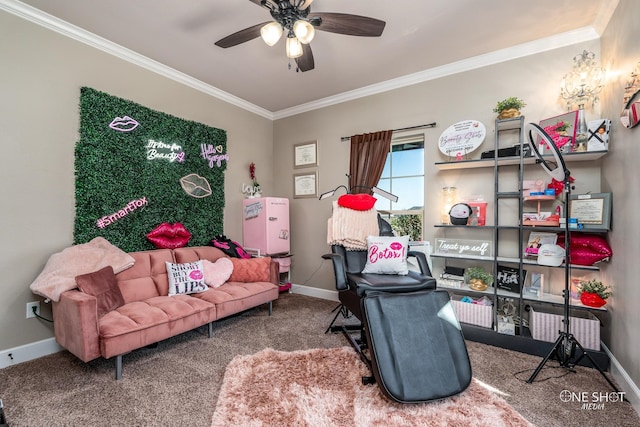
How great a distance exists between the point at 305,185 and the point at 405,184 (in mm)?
1465

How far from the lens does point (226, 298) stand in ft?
8.81

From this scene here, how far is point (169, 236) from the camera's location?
3.11 metres

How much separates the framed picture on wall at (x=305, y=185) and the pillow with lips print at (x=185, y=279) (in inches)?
72.8

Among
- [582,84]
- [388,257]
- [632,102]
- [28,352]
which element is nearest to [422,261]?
[388,257]

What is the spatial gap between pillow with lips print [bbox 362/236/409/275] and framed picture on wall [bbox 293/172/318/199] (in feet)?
5.33

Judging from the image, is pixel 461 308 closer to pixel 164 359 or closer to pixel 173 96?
pixel 164 359

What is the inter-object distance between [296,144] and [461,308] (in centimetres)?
306

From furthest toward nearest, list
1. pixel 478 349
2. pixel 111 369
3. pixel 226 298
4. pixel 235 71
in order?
1. pixel 235 71
2. pixel 226 298
3. pixel 478 349
4. pixel 111 369

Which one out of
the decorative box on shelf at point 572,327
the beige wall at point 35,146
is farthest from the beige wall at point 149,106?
the decorative box on shelf at point 572,327

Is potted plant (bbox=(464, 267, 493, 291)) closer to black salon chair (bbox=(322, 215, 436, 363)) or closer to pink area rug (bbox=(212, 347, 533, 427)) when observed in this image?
black salon chair (bbox=(322, 215, 436, 363))

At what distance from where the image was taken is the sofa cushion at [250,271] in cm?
319

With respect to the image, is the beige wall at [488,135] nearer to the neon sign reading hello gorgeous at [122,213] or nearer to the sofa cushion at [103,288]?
the neon sign reading hello gorgeous at [122,213]

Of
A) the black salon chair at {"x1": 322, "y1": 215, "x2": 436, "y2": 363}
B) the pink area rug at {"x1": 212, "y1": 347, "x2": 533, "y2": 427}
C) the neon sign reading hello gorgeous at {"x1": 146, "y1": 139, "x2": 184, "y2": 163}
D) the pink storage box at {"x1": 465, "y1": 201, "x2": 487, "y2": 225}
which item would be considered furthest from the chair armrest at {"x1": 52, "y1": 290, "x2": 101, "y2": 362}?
the pink storage box at {"x1": 465, "y1": 201, "x2": 487, "y2": 225}

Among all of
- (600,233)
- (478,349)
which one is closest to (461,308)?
(478,349)
